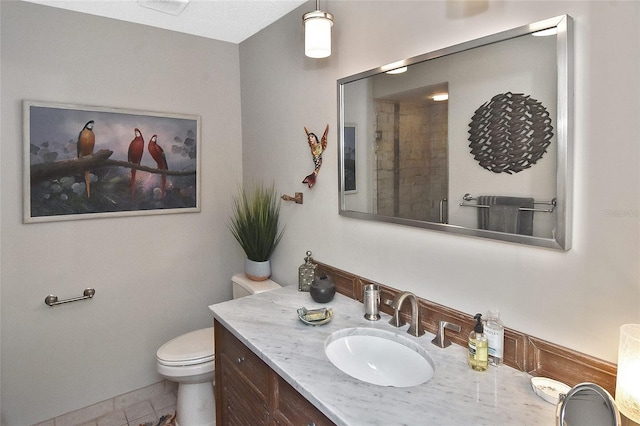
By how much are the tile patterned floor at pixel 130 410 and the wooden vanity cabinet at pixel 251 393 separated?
810 millimetres

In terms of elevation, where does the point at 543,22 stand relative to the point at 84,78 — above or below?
below

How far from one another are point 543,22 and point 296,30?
4.50ft

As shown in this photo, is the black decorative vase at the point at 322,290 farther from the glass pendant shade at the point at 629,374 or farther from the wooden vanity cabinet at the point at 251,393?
the glass pendant shade at the point at 629,374

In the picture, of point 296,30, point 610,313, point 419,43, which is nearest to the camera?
point 610,313

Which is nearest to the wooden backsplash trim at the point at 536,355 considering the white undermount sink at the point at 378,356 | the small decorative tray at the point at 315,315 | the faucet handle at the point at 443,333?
the faucet handle at the point at 443,333

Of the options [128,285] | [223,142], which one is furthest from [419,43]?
[128,285]

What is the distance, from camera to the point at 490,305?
1.28 metres

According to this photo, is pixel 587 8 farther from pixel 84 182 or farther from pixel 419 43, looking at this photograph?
pixel 84 182

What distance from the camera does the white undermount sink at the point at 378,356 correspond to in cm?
132

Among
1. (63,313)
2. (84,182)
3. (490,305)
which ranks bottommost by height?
(63,313)

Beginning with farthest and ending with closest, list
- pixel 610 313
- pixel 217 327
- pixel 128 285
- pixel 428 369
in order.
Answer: pixel 128 285 → pixel 217 327 → pixel 428 369 → pixel 610 313

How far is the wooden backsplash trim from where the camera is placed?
102 cm

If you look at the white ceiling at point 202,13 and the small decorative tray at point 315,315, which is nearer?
the small decorative tray at point 315,315

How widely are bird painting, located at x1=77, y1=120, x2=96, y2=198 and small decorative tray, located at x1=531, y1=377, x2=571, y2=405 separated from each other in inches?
91.9
